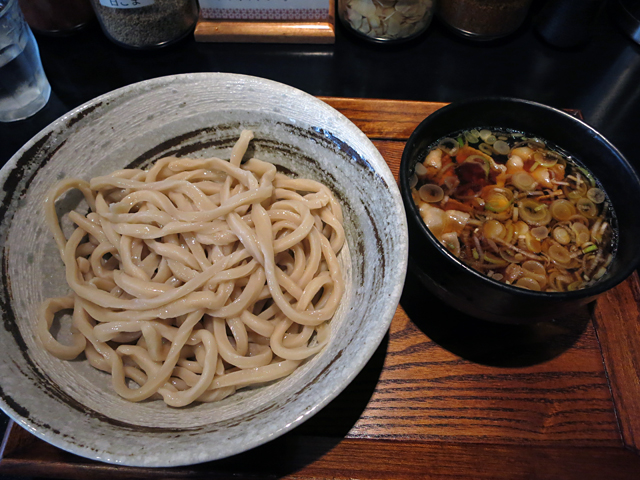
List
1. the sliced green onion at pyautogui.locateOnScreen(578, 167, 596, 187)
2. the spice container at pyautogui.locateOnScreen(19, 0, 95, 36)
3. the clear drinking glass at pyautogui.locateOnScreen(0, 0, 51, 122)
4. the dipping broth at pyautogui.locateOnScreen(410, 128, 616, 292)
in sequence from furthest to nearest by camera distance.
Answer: the spice container at pyautogui.locateOnScreen(19, 0, 95, 36) → the clear drinking glass at pyautogui.locateOnScreen(0, 0, 51, 122) → the sliced green onion at pyautogui.locateOnScreen(578, 167, 596, 187) → the dipping broth at pyautogui.locateOnScreen(410, 128, 616, 292)

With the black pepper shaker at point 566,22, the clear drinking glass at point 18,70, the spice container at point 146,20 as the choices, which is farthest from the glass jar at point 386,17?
the clear drinking glass at point 18,70

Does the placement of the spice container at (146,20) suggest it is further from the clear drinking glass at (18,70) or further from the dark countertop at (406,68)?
the clear drinking glass at (18,70)

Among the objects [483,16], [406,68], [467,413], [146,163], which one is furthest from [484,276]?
[483,16]

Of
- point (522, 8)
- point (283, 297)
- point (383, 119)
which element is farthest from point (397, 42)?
point (283, 297)

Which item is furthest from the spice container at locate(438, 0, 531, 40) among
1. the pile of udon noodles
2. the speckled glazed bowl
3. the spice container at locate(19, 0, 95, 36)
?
the spice container at locate(19, 0, 95, 36)

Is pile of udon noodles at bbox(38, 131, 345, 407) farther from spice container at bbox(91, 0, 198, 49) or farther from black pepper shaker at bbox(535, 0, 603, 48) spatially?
black pepper shaker at bbox(535, 0, 603, 48)

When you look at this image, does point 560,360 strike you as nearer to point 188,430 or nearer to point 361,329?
point 361,329
